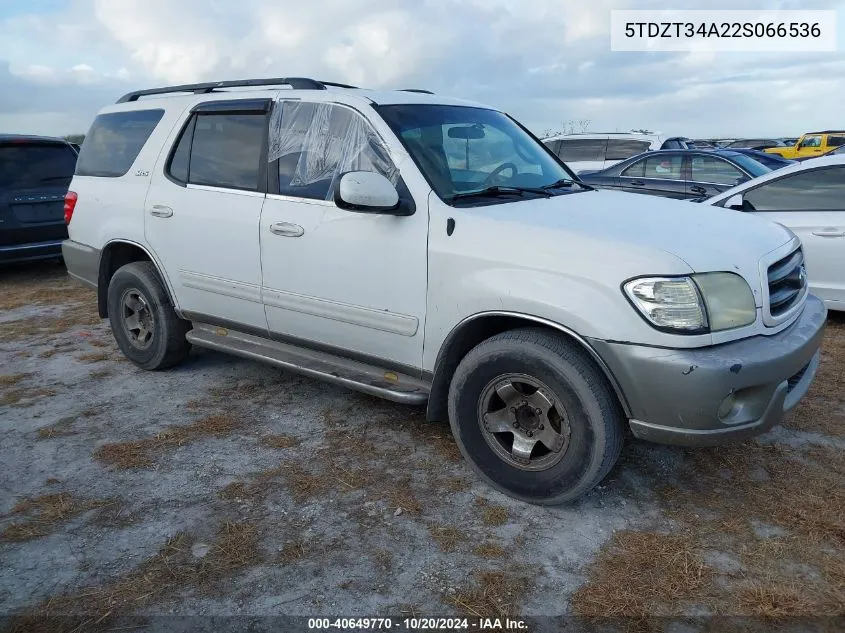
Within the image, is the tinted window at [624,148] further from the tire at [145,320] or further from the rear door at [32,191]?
the tire at [145,320]

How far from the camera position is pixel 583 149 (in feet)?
44.8

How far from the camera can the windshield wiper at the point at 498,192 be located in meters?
3.53

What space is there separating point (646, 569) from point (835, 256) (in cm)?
417

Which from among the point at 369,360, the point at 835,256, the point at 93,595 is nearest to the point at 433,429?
the point at 369,360

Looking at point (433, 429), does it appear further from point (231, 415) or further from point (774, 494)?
point (774, 494)

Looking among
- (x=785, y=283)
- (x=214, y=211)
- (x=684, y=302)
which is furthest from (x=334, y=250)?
(x=785, y=283)

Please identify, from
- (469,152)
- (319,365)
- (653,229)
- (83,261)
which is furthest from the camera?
(83,261)

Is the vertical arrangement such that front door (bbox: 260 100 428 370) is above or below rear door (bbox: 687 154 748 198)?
Result: below

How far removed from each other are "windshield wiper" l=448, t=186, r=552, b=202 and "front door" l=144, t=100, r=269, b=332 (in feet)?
4.18

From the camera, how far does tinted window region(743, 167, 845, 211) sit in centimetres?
593

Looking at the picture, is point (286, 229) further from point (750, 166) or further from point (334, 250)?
point (750, 166)

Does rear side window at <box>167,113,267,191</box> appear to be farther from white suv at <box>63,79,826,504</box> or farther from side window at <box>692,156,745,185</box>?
side window at <box>692,156,745,185</box>

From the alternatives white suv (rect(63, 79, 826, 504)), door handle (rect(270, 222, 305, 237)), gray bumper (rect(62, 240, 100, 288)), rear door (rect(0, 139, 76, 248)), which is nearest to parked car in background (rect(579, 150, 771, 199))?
white suv (rect(63, 79, 826, 504))

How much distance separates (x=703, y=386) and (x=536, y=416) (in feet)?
2.54
